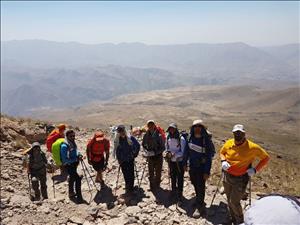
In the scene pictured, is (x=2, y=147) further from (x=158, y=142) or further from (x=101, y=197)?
(x=158, y=142)

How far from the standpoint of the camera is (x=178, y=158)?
11.1 m

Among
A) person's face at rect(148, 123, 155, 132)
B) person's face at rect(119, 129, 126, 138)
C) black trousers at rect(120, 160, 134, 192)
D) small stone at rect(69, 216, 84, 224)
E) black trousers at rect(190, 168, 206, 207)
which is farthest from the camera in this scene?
black trousers at rect(120, 160, 134, 192)

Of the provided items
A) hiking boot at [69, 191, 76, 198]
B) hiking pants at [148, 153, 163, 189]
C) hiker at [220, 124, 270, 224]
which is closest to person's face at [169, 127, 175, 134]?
hiking pants at [148, 153, 163, 189]

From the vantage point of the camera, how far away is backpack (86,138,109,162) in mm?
12789

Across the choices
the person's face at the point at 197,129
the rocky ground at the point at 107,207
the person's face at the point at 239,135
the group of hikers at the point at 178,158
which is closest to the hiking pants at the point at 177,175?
the group of hikers at the point at 178,158

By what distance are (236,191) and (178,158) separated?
2.45 metres

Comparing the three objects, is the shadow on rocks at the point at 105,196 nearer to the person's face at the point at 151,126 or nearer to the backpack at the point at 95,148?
the backpack at the point at 95,148

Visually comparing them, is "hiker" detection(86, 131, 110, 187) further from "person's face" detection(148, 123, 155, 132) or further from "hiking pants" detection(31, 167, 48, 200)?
"person's face" detection(148, 123, 155, 132)

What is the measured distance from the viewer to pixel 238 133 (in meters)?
8.59

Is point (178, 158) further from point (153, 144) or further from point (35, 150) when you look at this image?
point (35, 150)

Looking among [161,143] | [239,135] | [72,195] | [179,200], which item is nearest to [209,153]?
[239,135]

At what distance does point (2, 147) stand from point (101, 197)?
7359 millimetres

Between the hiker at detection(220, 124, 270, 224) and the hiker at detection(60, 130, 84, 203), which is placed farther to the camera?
the hiker at detection(60, 130, 84, 203)

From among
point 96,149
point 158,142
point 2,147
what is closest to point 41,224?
point 96,149
